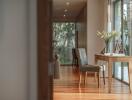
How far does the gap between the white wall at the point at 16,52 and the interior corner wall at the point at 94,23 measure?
348 inches

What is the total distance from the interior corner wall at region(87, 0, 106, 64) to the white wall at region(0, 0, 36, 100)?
885 cm

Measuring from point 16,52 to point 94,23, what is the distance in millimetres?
8956

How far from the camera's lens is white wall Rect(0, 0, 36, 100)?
212 centimetres

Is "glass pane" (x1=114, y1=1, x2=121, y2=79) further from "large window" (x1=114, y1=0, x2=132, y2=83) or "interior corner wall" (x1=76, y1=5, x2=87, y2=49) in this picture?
"interior corner wall" (x1=76, y1=5, x2=87, y2=49)

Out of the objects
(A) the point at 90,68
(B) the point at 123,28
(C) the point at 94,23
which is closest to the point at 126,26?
(B) the point at 123,28

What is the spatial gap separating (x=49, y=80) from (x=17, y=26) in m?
0.43

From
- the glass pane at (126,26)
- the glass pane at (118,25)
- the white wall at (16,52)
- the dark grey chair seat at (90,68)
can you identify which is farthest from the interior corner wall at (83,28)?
the white wall at (16,52)

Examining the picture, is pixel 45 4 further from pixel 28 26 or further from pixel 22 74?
pixel 22 74

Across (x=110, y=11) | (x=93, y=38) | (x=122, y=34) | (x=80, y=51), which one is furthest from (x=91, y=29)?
(x=80, y=51)

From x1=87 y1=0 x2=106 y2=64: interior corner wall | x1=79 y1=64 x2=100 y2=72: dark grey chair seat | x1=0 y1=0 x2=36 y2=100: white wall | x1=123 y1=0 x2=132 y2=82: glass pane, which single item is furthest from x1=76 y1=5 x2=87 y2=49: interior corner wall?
x1=0 y1=0 x2=36 y2=100: white wall

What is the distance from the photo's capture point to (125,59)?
6797 millimetres

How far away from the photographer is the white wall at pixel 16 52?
212cm

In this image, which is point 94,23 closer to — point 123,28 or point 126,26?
point 123,28

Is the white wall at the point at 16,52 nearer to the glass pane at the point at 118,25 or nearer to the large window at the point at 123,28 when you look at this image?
the large window at the point at 123,28
